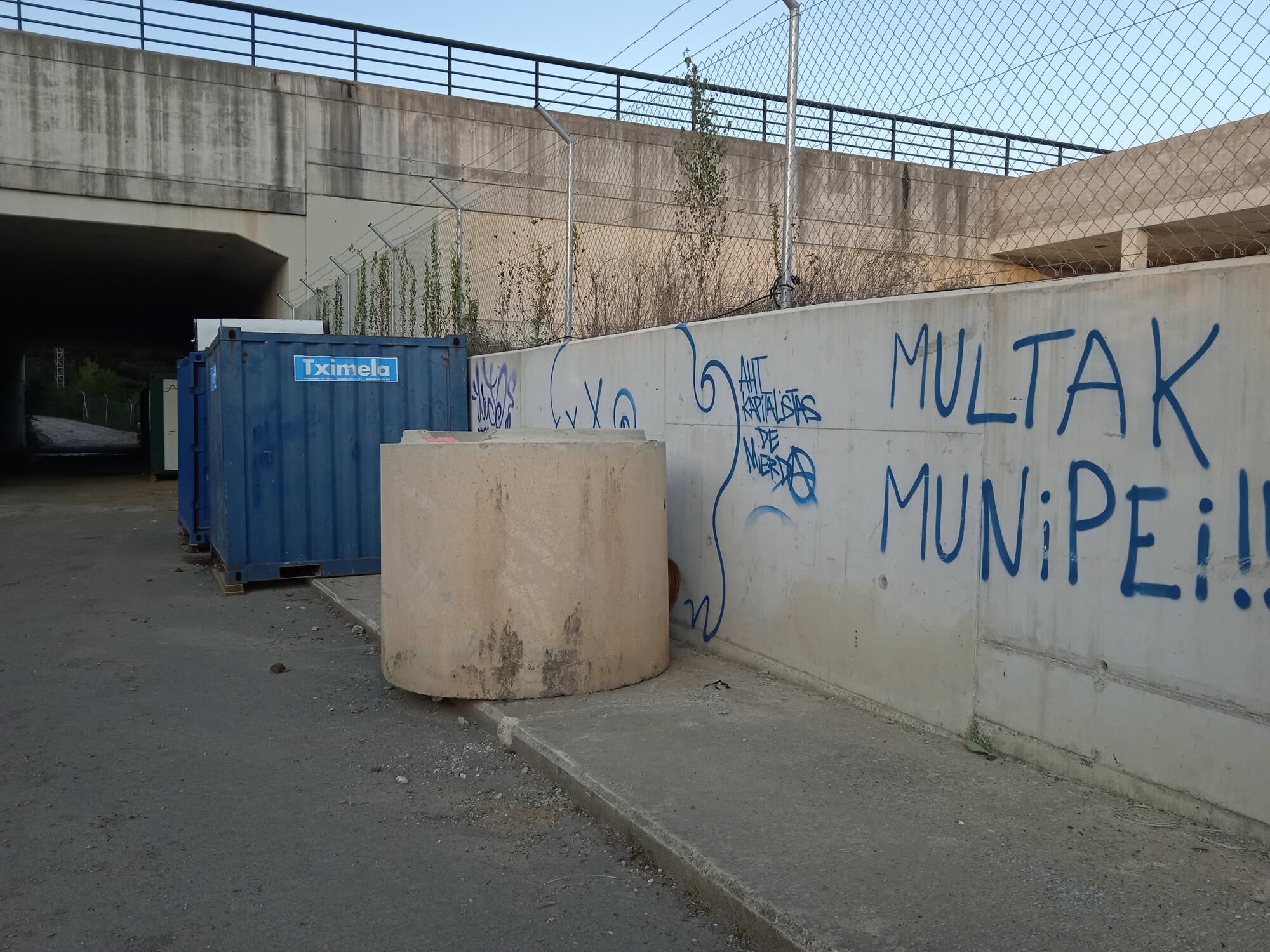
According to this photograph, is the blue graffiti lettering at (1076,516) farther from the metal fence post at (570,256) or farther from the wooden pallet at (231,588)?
the wooden pallet at (231,588)

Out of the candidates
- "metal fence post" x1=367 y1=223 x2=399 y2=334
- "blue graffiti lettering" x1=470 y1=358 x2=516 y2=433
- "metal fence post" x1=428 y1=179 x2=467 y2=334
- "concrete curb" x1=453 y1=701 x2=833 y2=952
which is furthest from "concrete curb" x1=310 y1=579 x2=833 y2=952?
"metal fence post" x1=367 y1=223 x2=399 y2=334

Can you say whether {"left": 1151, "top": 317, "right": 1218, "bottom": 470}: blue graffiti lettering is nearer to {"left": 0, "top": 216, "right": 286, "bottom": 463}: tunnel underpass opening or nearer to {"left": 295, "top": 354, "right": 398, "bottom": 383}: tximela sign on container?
{"left": 295, "top": 354, "right": 398, "bottom": 383}: tximela sign on container

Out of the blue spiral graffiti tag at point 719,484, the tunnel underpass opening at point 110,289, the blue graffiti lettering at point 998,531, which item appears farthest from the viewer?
the tunnel underpass opening at point 110,289

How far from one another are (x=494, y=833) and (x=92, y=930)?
1.37 meters

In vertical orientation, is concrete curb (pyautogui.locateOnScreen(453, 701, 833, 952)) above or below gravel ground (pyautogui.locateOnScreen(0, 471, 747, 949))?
above

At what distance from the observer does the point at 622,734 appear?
4645mm

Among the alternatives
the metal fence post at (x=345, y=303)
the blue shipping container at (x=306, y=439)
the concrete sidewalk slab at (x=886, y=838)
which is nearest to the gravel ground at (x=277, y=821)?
the concrete sidewalk slab at (x=886, y=838)

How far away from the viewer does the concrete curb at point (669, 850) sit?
2939 millimetres

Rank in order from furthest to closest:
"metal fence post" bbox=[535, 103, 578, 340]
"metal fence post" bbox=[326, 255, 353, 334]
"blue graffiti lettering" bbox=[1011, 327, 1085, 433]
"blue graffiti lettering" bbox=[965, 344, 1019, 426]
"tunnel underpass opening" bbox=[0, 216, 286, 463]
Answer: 1. "tunnel underpass opening" bbox=[0, 216, 286, 463]
2. "metal fence post" bbox=[326, 255, 353, 334]
3. "metal fence post" bbox=[535, 103, 578, 340]
4. "blue graffiti lettering" bbox=[965, 344, 1019, 426]
5. "blue graffiti lettering" bbox=[1011, 327, 1085, 433]

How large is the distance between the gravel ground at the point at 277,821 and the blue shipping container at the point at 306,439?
6.69 ft

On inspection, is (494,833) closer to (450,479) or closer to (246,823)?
(246,823)

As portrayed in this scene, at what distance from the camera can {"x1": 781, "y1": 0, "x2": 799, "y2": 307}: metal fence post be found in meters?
5.59

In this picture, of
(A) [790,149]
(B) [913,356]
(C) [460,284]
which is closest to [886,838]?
(B) [913,356]

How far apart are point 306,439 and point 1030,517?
7052mm
